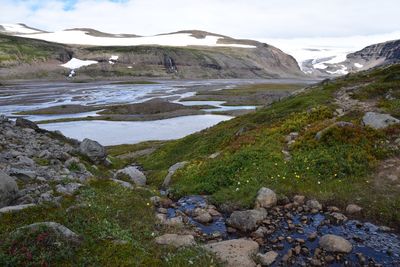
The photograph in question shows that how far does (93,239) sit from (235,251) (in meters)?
4.69

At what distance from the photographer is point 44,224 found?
38.0 ft

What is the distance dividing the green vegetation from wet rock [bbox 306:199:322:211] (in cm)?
658

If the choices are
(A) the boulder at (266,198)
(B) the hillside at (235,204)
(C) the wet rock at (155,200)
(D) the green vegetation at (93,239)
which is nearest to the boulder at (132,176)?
(B) the hillside at (235,204)

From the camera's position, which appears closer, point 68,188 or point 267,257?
point 267,257

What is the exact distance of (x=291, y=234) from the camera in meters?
15.2

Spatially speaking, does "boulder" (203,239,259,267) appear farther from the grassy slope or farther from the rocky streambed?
the grassy slope

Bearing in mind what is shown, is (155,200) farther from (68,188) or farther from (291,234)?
(291,234)

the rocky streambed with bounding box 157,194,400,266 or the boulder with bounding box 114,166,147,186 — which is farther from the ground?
the rocky streambed with bounding box 157,194,400,266

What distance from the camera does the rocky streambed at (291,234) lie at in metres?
13.3

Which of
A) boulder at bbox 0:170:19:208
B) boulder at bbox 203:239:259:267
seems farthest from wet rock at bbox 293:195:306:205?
boulder at bbox 0:170:19:208

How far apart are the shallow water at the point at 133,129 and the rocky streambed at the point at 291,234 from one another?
47.1m

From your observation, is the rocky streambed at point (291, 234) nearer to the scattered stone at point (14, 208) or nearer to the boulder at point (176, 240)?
the boulder at point (176, 240)

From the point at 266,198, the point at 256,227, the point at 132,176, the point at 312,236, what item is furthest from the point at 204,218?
the point at 132,176

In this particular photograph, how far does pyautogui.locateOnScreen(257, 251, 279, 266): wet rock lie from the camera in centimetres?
1293
